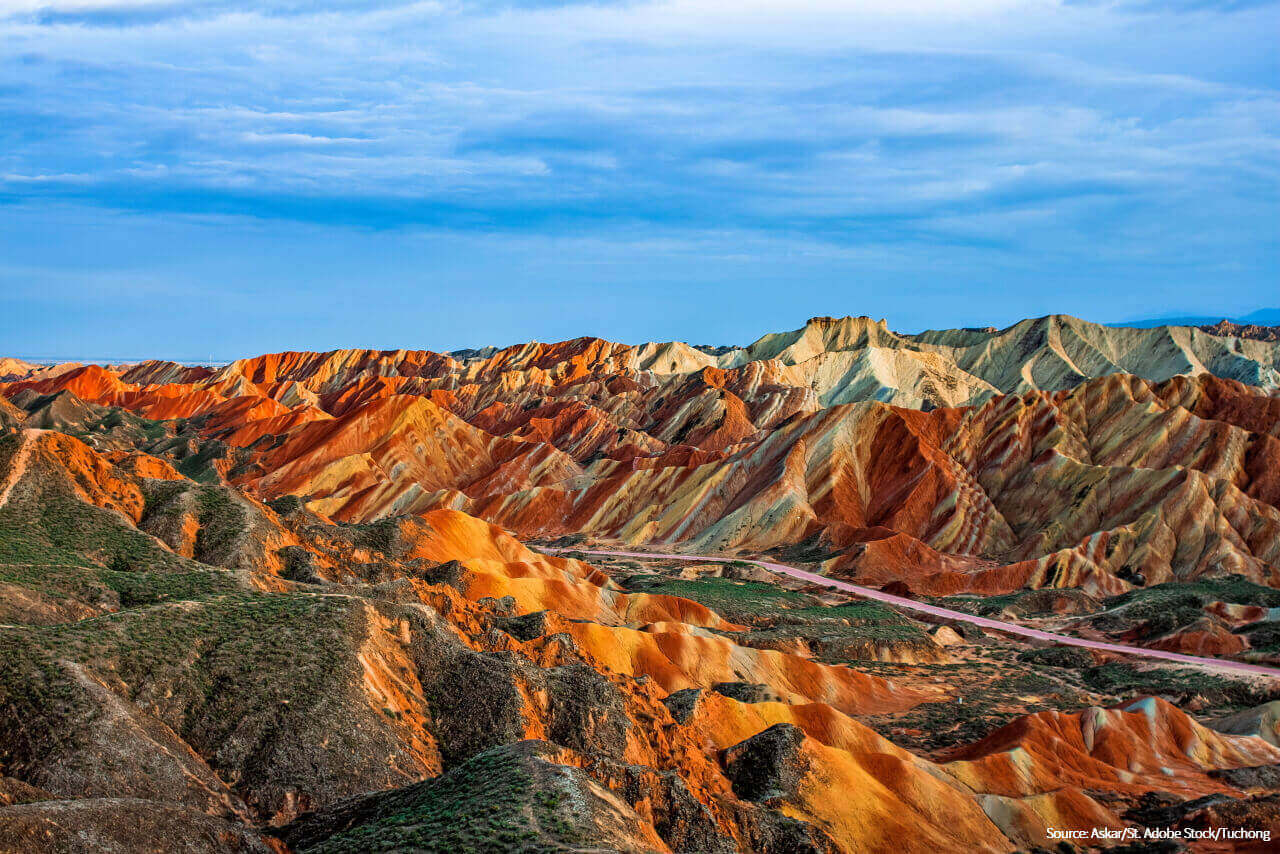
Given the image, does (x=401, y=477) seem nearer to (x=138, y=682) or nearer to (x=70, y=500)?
(x=70, y=500)

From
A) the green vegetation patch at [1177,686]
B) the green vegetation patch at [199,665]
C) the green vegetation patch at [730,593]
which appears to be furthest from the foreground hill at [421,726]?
the green vegetation patch at [730,593]

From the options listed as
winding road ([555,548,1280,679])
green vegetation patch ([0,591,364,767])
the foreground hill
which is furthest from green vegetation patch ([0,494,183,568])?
winding road ([555,548,1280,679])

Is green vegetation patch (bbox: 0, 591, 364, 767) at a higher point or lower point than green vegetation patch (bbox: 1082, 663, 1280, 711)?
higher

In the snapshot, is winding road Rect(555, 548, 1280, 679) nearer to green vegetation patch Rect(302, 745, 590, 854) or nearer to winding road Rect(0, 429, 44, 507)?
green vegetation patch Rect(302, 745, 590, 854)

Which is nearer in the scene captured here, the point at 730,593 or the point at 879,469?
the point at 730,593

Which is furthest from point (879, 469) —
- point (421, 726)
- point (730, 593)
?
point (421, 726)

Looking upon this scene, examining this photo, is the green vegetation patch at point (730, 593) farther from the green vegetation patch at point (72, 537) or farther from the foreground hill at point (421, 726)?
the green vegetation patch at point (72, 537)

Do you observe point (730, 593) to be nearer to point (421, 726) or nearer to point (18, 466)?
point (421, 726)
